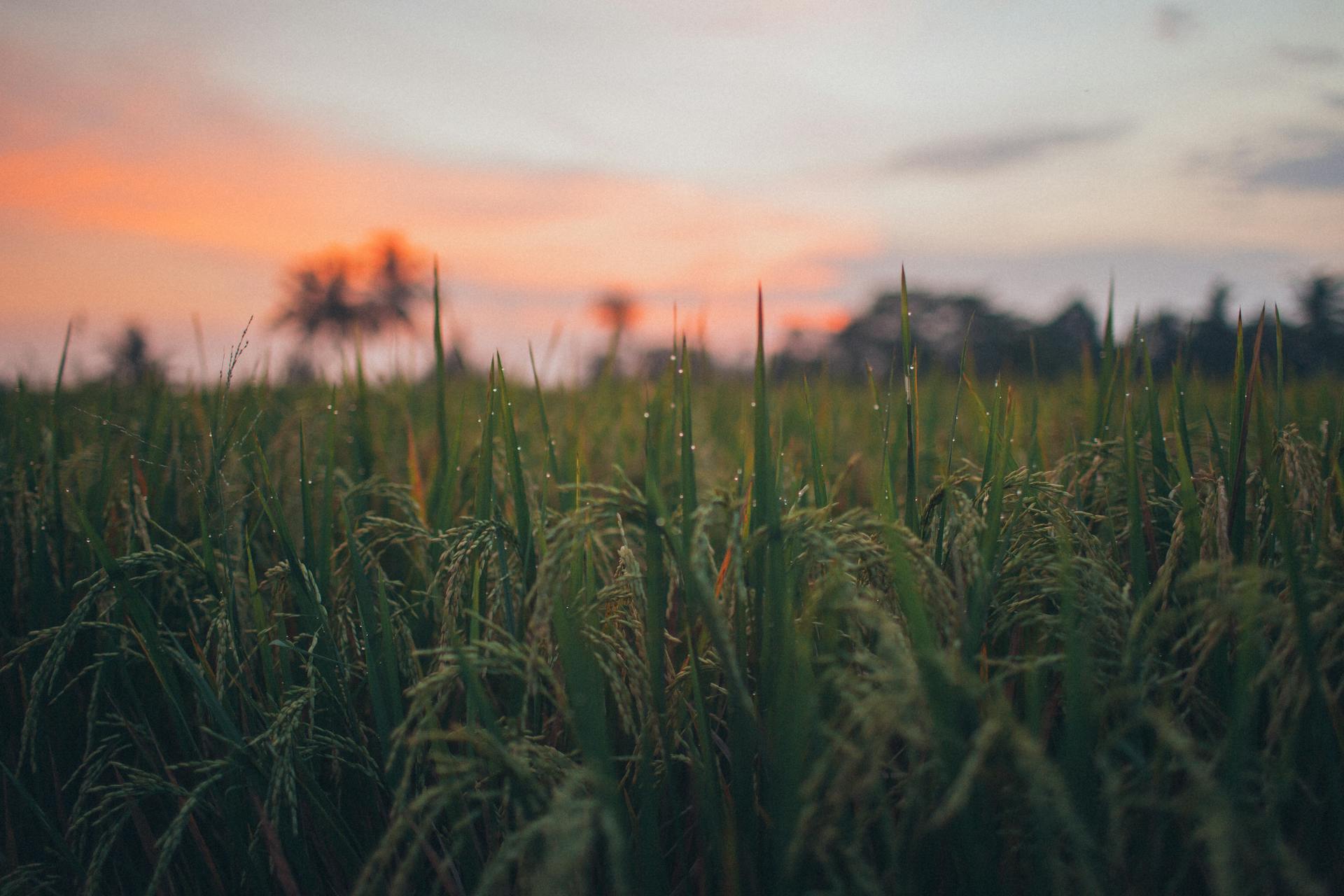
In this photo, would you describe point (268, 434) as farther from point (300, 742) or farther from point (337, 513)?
point (300, 742)

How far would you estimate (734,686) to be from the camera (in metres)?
0.95


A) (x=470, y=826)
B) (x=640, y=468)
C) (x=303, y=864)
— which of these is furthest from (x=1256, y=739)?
(x=640, y=468)

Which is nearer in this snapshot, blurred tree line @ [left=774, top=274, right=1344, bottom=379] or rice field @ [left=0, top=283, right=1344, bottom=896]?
rice field @ [left=0, top=283, right=1344, bottom=896]

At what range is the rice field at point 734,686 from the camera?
2.93ft

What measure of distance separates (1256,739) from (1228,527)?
0.36 m

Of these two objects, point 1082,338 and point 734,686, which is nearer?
point 734,686

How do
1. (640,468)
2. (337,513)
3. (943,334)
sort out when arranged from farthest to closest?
(943,334) → (640,468) → (337,513)

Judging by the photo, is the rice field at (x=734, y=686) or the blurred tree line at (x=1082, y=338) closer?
the rice field at (x=734, y=686)

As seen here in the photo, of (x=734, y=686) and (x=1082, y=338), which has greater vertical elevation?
(x=1082, y=338)

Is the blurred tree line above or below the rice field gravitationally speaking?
above

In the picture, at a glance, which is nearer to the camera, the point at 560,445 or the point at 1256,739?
the point at 1256,739

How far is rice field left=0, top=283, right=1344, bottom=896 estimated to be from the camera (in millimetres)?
892

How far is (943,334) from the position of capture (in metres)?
5.00

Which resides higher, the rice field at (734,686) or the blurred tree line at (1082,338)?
the blurred tree line at (1082,338)
